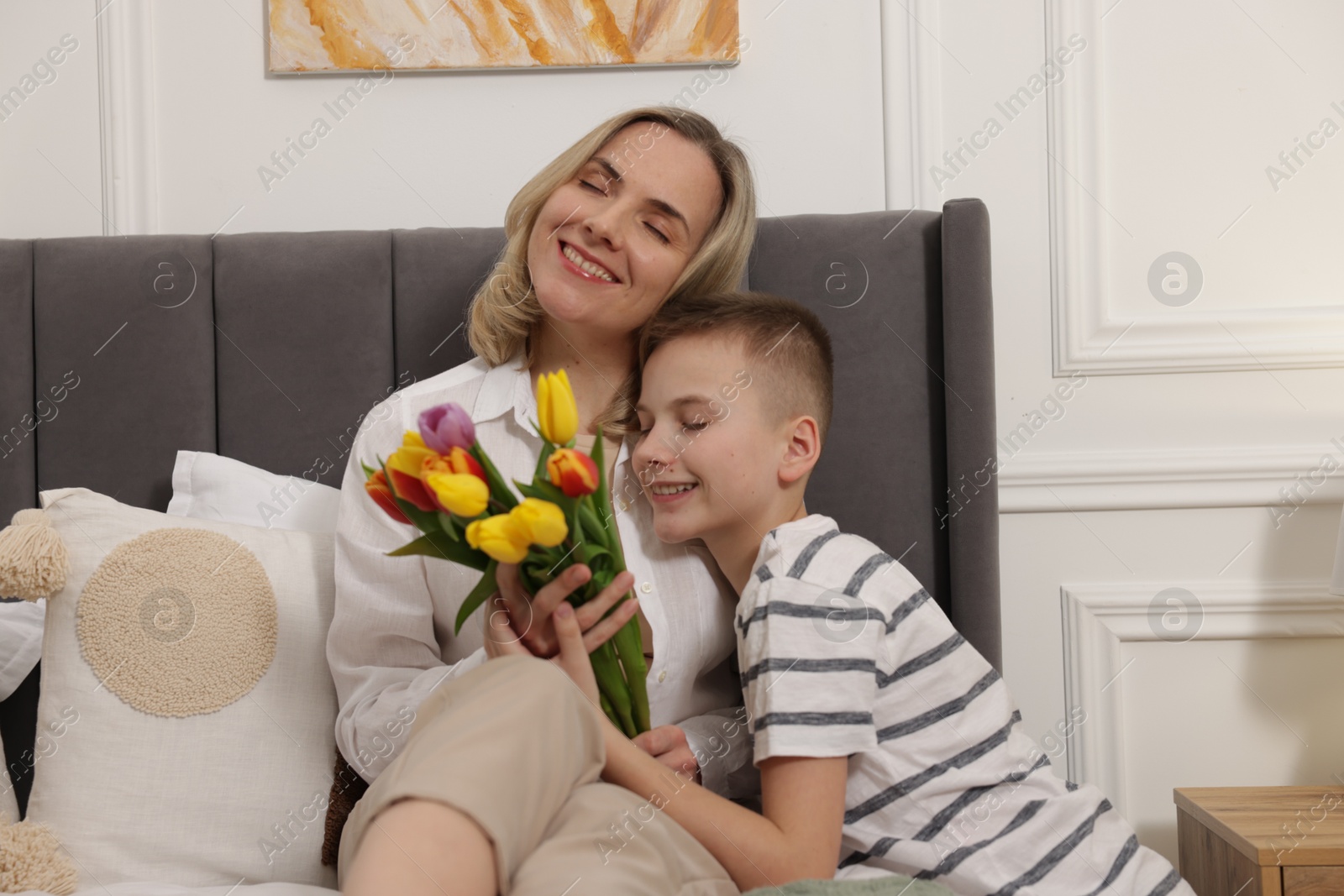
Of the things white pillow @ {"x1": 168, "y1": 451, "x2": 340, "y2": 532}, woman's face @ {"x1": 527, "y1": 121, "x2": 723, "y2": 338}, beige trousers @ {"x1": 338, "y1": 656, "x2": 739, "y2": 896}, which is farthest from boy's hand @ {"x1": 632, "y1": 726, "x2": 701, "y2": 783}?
white pillow @ {"x1": 168, "y1": 451, "x2": 340, "y2": 532}

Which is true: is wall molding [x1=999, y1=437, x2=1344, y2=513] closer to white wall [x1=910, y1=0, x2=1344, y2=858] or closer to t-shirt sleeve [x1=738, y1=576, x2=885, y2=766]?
white wall [x1=910, y1=0, x2=1344, y2=858]

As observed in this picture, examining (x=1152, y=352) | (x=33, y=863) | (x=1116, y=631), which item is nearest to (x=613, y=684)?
(x=33, y=863)

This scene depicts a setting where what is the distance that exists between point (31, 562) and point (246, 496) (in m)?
0.30

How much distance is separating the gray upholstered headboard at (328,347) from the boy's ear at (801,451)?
1.14ft

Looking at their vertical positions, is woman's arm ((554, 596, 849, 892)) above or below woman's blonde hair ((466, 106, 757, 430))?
below

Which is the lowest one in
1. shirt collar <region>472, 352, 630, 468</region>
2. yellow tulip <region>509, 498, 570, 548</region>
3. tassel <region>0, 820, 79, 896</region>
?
tassel <region>0, 820, 79, 896</region>

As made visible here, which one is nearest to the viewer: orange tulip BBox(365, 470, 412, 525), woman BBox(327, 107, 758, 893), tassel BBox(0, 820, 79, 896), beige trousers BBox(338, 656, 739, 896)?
beige trousers BBox(338, 656, 739, 896)

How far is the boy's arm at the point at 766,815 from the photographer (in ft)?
3.24

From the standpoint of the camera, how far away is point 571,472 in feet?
2.86

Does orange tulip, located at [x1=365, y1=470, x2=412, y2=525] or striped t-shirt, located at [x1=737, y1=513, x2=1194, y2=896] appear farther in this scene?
striped t-shirt, located at [x1=737, y1=513, x2=1194, y2=896]

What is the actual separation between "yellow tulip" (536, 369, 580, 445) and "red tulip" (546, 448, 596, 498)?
2 cm

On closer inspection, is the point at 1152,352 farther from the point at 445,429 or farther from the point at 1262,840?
the point at 445,429

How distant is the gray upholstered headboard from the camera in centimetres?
157

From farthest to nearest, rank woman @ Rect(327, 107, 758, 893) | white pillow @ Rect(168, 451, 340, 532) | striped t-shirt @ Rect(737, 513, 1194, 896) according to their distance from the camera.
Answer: white pillow @ Rect(168, 451, 340, 532), woman @ Rect(327, 107, 758, 893), striped t-shirt @ Rect(737, 513, 1194, 896)
